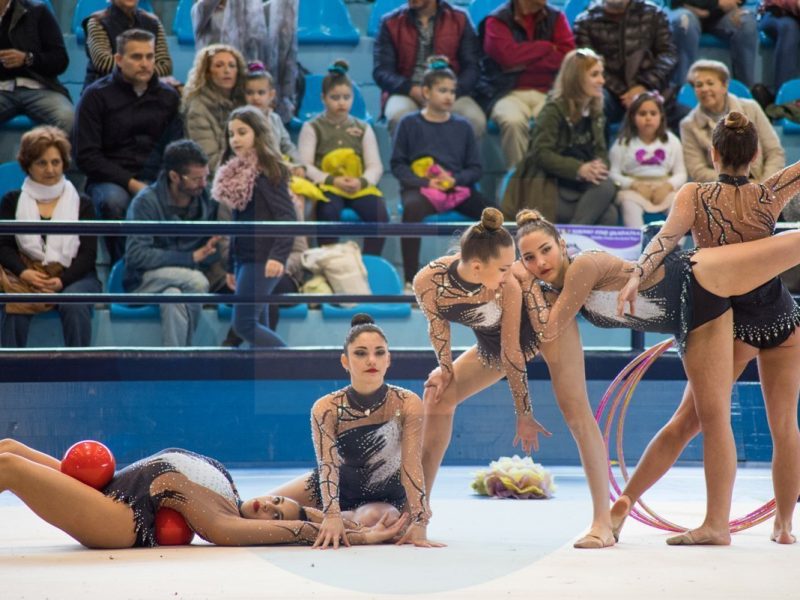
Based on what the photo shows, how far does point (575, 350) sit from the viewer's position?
371 cm

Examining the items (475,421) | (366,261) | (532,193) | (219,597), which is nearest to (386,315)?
(366,261)

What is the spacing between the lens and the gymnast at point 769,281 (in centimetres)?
377

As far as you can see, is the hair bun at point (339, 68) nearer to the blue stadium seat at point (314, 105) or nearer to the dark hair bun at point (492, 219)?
the blue stadium seat at point (314, 105)

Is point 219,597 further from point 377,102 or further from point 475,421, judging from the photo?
point 377,102

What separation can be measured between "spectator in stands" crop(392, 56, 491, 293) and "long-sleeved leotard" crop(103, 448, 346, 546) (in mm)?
3030

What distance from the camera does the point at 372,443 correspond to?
12.2 ft

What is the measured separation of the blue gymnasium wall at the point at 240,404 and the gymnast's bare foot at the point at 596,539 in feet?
7.52

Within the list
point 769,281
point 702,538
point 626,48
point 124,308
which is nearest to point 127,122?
point 124,308

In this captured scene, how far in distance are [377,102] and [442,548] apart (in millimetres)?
4575

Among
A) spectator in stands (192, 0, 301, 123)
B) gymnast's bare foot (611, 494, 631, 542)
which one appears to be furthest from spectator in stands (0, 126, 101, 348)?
gymnast's bare foot (611, 494, 631, 542)

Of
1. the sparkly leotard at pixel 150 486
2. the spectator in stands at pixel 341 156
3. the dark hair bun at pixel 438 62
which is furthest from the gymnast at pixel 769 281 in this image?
the dark hair bun at pixel 438 62

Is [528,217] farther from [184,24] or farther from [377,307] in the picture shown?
[184,24]

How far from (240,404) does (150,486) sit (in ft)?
7.37

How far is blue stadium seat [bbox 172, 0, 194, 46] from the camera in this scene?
7.52 meters
